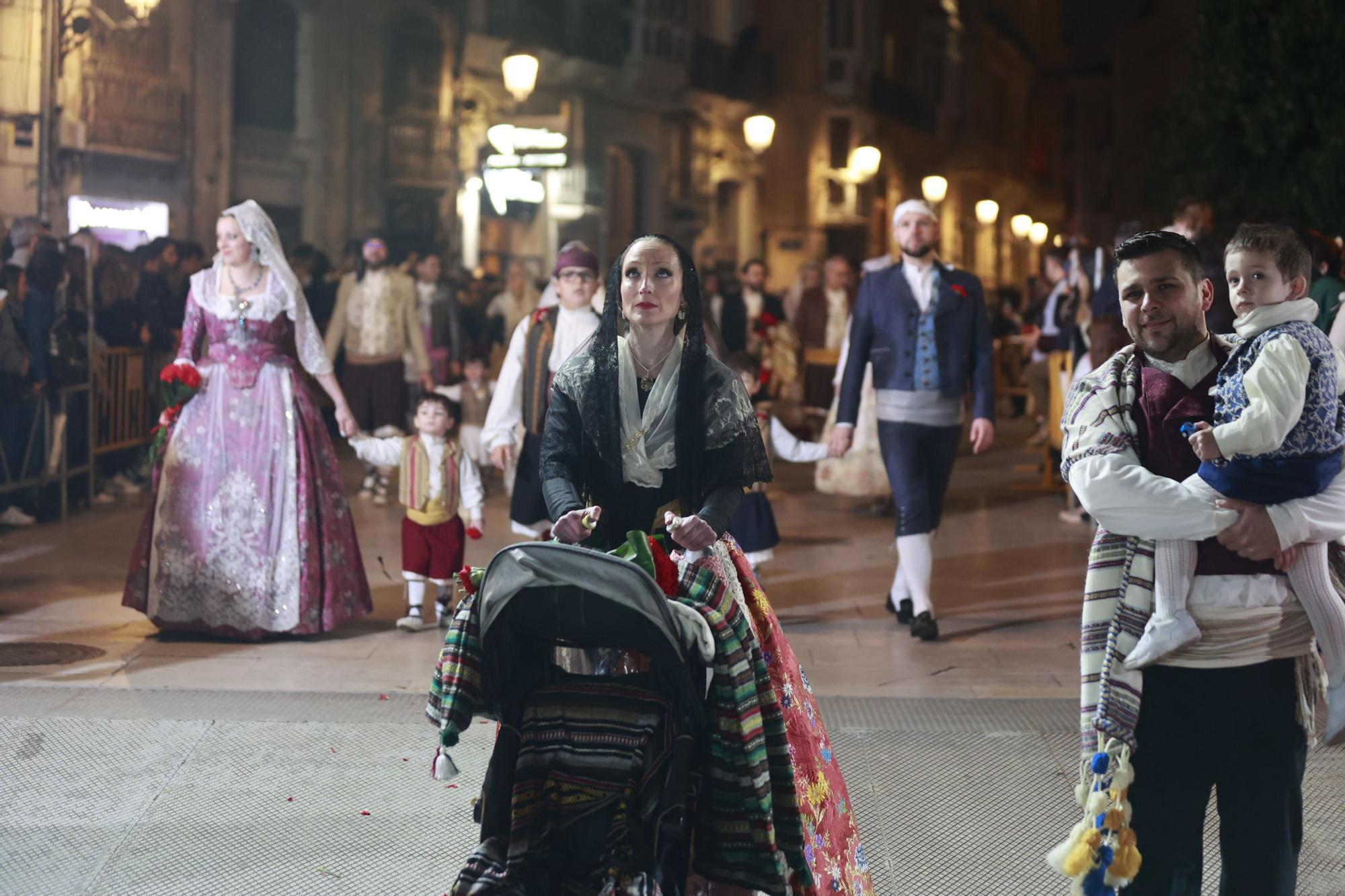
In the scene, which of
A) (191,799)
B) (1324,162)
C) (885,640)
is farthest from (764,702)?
(1324,162)

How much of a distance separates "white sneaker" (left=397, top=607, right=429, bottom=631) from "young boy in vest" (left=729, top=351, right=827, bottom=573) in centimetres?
153

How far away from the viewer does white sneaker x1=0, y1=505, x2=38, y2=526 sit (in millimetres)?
10625

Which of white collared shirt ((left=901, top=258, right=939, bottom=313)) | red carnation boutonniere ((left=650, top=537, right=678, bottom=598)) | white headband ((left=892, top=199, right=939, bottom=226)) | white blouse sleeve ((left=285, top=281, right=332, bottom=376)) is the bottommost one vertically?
red carnation boutonniere ((left=650, top=537, right=678, bottom=598))

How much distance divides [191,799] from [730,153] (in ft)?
84.9

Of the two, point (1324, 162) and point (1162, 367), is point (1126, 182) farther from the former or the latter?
point (1162, 367)

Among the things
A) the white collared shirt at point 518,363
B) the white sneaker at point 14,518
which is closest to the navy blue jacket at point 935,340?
the white collared shirt at point 518,363

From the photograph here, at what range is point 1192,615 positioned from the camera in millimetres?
3207

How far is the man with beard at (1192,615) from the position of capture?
10.5ft

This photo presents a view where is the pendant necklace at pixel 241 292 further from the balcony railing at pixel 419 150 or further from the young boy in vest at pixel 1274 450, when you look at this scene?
the balcony railing at pixel 419 150

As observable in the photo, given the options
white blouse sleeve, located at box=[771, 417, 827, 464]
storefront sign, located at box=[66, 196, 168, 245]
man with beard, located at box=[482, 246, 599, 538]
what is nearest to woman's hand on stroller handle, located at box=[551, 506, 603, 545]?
man with beard, located at box=[482, 246, 599, 538]

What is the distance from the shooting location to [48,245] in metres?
11.0

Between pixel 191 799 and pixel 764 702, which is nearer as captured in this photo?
pixel 764 702

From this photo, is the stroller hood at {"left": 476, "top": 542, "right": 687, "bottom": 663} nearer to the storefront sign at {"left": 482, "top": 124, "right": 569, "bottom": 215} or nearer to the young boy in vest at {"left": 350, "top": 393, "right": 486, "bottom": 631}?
the young boy in vest at {"left": 350, "top": 393, "right": 486, "bottom": 631}

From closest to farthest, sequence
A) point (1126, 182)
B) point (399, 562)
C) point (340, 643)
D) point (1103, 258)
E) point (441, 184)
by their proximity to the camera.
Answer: point (340, 643)
point (399, 562)
point (1103, 258)
point (441, 184)
point (1126, 182)
